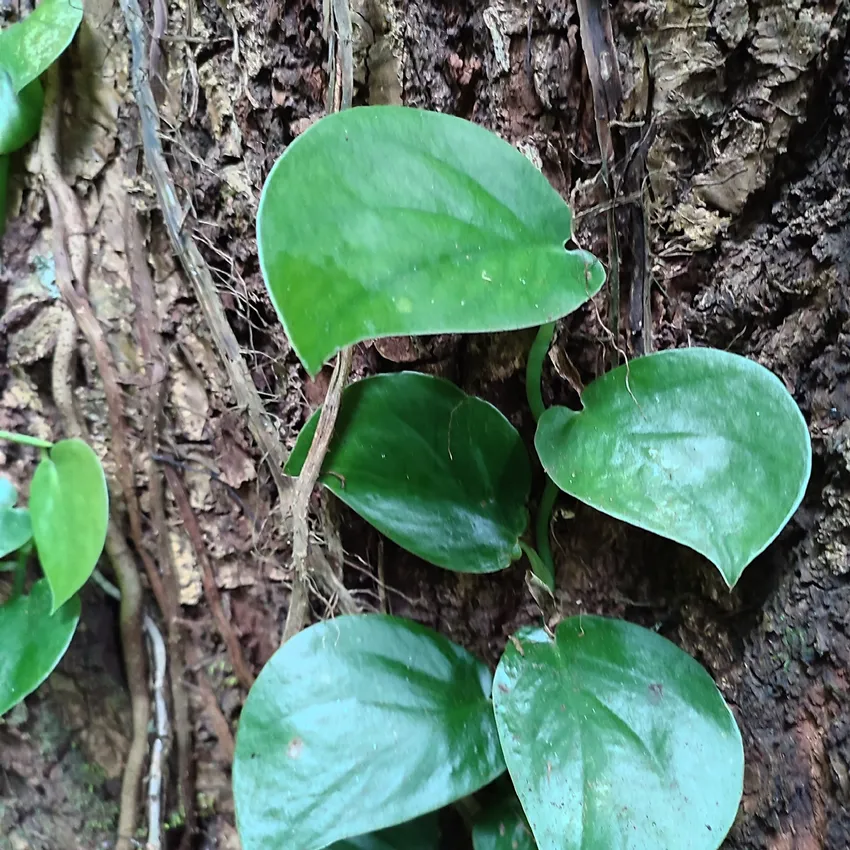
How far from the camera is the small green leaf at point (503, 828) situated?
2.05ft

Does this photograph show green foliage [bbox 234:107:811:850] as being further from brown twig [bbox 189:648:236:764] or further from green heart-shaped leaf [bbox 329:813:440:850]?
brown twig [bbox 189:648:236:764]

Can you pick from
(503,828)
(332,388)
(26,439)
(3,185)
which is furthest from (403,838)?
(3,185)

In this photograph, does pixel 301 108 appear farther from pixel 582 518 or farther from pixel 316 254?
pixel 582 518

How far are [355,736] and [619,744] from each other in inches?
8.7

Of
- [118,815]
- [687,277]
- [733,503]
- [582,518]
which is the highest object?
[687,277]

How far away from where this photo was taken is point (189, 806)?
859 mm

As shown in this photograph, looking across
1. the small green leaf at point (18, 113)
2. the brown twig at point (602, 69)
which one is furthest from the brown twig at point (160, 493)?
the brown twig at point (602, 69)

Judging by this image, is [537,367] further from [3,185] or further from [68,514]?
[3,185]

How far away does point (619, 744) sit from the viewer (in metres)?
0.52

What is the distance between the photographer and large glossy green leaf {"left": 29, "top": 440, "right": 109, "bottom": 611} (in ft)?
2.29

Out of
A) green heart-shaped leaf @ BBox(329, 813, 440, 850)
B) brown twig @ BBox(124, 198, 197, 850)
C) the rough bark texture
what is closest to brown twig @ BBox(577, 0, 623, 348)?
the rough bark texture

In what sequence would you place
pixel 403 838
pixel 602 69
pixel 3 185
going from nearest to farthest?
pixel 602 69, pixel 403 838, pixel 3 185

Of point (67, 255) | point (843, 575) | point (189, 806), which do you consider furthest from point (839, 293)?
point (189, 806)

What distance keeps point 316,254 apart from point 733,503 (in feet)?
1.10
